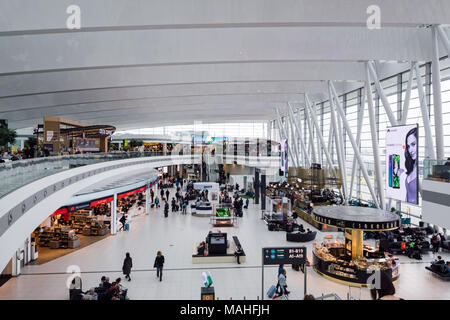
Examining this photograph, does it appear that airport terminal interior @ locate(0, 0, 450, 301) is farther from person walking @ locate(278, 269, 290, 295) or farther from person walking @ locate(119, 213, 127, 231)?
person walking @ locate(119, 213, 127, 231)

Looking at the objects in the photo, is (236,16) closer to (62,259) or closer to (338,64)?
(338,64)

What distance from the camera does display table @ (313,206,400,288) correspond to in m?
10.2

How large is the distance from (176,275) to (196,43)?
905 centimetres

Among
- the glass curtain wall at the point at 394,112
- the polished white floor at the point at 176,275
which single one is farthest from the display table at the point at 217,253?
the glass curtain wall at the point at 394,112

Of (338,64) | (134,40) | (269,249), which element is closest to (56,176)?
(134,40)

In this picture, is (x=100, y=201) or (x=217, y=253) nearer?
(x=217, y=253)

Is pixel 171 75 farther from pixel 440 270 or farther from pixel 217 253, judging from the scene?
pixel 440 270

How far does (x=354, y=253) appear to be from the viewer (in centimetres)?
1148

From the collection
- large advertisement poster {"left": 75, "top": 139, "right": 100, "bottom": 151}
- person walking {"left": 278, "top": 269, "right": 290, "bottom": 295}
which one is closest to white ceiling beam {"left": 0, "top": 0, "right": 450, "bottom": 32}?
person walking {"left": 278, "top": 269, "right": 290, "bottom": 295}

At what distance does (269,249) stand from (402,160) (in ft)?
15.5

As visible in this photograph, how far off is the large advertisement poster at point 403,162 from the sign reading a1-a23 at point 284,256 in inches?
131

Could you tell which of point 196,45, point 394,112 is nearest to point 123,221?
point 196,45

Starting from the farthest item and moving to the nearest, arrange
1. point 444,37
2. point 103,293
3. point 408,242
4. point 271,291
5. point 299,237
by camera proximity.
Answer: point 299,237, point 408,242, point 444,37, point 271,291, point 103,293
